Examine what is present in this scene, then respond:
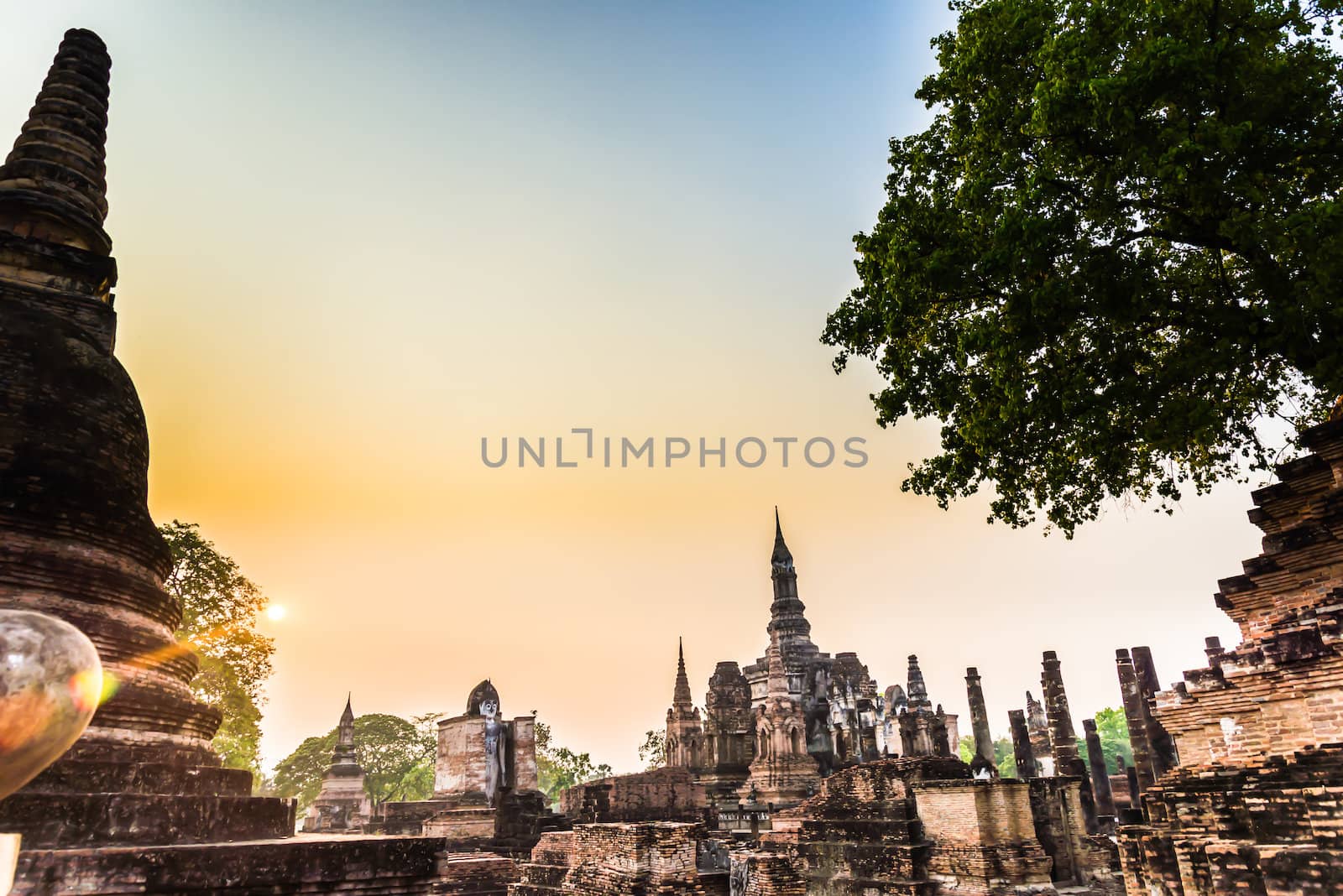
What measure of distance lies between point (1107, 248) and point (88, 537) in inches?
381

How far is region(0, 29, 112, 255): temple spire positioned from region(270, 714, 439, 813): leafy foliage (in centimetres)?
5000

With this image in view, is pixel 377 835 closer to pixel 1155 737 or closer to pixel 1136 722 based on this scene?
pixel 1155 737

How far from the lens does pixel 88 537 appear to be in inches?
257

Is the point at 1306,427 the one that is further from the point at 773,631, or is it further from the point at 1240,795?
the point at 773,631

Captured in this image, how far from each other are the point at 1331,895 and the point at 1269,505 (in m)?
4.89

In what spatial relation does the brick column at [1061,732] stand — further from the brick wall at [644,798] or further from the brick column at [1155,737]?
the brick wall at [644,798]

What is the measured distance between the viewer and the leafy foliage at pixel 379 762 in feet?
171

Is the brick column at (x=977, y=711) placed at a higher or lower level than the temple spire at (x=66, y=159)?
lower

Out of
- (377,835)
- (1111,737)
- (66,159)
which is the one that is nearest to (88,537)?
(377,835)

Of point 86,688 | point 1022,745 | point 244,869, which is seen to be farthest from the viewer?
point 1022,745

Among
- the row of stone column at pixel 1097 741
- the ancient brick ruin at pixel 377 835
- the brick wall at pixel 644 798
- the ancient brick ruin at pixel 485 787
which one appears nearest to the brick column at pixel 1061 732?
the row of stone column at pixel 1097 741

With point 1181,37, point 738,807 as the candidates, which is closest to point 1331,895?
point 1181,37

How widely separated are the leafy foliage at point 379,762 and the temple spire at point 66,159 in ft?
164

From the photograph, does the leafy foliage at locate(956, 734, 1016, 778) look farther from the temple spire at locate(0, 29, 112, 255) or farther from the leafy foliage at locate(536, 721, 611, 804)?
the temple spire at locate(0, 29, 112, 255)
